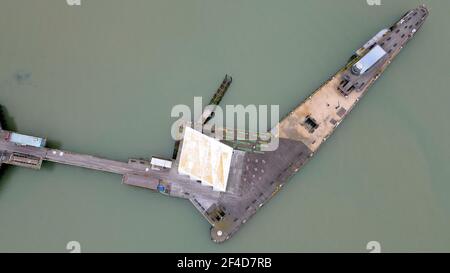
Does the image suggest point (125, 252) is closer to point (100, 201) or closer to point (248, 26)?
point (100, 201)

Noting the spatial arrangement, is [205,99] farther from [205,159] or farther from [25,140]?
[25,140]

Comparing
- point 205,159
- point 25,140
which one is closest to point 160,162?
point 205,159

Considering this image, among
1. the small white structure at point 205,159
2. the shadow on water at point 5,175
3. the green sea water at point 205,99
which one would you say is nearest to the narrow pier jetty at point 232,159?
the small white structure at point 205,159

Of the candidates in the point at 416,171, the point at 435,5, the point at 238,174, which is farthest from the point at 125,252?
the point at 435,5

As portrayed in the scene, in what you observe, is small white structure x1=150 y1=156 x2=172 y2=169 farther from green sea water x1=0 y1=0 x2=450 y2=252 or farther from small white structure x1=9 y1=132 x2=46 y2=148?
small white structure x1=9 y1=132 x2=46 y2=148

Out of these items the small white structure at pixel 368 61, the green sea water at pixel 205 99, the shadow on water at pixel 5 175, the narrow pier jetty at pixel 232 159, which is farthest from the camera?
the small white structure at pixel 368 61

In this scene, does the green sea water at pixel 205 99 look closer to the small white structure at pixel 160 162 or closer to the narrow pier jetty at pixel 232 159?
the narrow pier jetty at pixel 232 159

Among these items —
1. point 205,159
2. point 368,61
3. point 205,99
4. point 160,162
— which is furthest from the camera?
point 205,99
